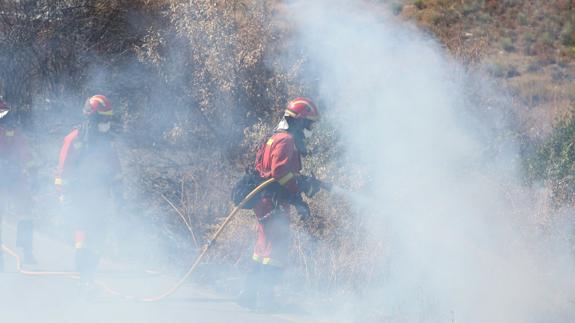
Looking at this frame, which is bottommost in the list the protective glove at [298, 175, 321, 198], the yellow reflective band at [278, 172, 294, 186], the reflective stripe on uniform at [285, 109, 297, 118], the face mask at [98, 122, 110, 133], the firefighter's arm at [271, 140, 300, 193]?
the protective glove at [298, 175, 321, 198]

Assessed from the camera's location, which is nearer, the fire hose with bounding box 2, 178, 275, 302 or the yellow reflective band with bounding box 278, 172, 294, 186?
the yellow reflective band with bounding box 278, 172, 294, 186

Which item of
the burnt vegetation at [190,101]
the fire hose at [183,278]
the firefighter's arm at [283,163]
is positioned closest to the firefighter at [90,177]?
the fire hose at [183,278]

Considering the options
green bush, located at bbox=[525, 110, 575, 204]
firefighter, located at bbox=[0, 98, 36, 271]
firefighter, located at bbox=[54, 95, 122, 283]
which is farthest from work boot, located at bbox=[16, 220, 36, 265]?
green bush, located at bbox=[525, 110, 575, 204]

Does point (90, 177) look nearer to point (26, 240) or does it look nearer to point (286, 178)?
point (26, 240)

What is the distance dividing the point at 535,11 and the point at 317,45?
16577 mm

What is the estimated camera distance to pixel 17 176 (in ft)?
28.2

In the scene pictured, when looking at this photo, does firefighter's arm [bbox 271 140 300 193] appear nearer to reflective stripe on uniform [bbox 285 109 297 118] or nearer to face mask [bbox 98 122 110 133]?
reflective stripe on uniform [bbox 285 109 297 118]

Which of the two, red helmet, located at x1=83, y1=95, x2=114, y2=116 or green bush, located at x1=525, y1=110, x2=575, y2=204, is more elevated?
red helmet, located at x1=83, y1=95, x2=114, y2=116

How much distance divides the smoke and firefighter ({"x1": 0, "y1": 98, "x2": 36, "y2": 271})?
11.9 feet

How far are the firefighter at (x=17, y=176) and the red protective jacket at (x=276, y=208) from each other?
2.86 metres

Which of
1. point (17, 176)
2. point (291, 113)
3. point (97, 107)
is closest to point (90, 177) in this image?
point (97, 107)

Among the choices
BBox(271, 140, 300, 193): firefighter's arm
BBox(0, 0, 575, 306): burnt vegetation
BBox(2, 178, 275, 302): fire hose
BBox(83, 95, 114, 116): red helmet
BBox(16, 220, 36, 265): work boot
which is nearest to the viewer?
BBox(271, 140, 300, 193): firefighter's arm

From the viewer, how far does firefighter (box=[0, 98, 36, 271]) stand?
8.36m

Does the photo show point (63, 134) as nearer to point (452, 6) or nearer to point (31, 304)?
point (31, 304)
